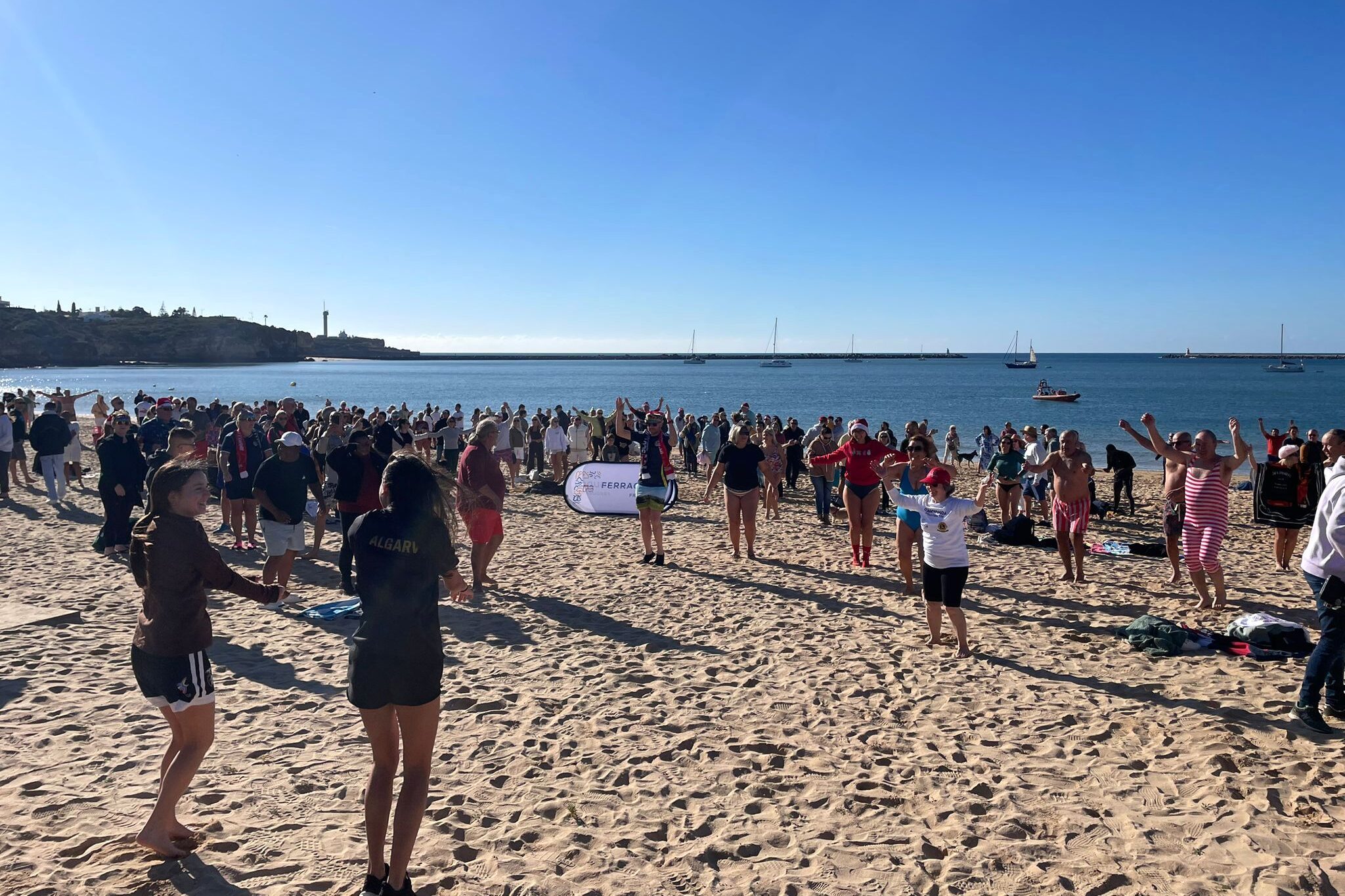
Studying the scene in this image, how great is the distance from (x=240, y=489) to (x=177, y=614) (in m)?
6.50

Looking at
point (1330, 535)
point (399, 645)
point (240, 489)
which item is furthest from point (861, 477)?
point (240, 489)

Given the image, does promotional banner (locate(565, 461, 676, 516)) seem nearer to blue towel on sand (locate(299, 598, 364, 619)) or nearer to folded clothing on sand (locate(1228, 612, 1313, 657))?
blue towel on sand (locate(299, 598, 364, 619))

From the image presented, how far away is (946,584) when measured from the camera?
5605 mm

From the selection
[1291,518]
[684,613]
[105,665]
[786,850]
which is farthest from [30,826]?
[1291,518]

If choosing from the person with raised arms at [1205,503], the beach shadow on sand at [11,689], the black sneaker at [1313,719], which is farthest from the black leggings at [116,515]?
the black sneaker at [1313,719]

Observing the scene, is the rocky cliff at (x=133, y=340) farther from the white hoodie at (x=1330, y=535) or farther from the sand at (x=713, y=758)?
the white hoodie at (x=1330, y=535)

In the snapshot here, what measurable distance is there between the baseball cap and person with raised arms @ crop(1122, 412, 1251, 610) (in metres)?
2.11

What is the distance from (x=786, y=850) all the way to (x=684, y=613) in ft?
12.0

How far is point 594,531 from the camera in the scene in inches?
430

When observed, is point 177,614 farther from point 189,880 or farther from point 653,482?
point 653,482

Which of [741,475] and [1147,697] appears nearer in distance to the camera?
[1147,697]

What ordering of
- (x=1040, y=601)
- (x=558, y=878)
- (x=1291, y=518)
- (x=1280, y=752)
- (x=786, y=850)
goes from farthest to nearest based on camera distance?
(x=1291, y=518) < (x=1040, y=601) < (x=1280, y=752) < (x=786, y=850) < (x=558, y=878)

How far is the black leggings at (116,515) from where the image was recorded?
8070 mm

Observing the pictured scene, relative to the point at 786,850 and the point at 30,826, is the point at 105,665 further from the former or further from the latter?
the point at 786,850
